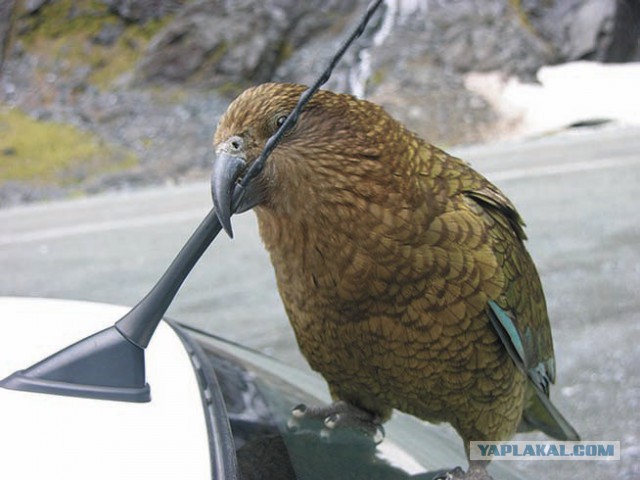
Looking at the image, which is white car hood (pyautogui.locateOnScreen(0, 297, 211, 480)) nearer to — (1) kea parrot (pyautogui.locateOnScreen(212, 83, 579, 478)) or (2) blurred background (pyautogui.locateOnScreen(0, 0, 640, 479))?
(1) kea parrot (pyautogui.locateOnScreen(212, 83, 579, 478))

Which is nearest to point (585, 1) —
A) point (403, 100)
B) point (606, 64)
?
point (606, 64)

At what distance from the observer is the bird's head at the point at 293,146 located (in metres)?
1.49

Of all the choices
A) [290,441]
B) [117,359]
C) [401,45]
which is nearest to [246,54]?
[401,45]

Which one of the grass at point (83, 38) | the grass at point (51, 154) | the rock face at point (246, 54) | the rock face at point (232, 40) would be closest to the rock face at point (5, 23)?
the rock face at point (246, 54)

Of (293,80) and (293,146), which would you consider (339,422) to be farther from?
(293,80)

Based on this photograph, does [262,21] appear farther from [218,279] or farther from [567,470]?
[567,470]

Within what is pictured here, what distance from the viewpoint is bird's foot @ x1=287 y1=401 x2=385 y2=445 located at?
1664 mm

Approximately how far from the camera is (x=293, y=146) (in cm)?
158

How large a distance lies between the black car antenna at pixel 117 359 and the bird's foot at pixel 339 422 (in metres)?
0.52

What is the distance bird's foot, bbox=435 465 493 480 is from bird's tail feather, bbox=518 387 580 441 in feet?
1.30

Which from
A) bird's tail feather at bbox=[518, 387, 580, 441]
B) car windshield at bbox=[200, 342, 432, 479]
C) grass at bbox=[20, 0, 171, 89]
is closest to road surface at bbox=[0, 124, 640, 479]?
bird's tail feather at bbox=[518, 387, 580, 441]

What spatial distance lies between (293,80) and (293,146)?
21.0 metres

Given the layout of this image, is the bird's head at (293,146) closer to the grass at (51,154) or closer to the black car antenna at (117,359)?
the black car antenna at (117,359)

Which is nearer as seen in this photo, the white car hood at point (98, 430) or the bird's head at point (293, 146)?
the white car hood at point (98, 430)
